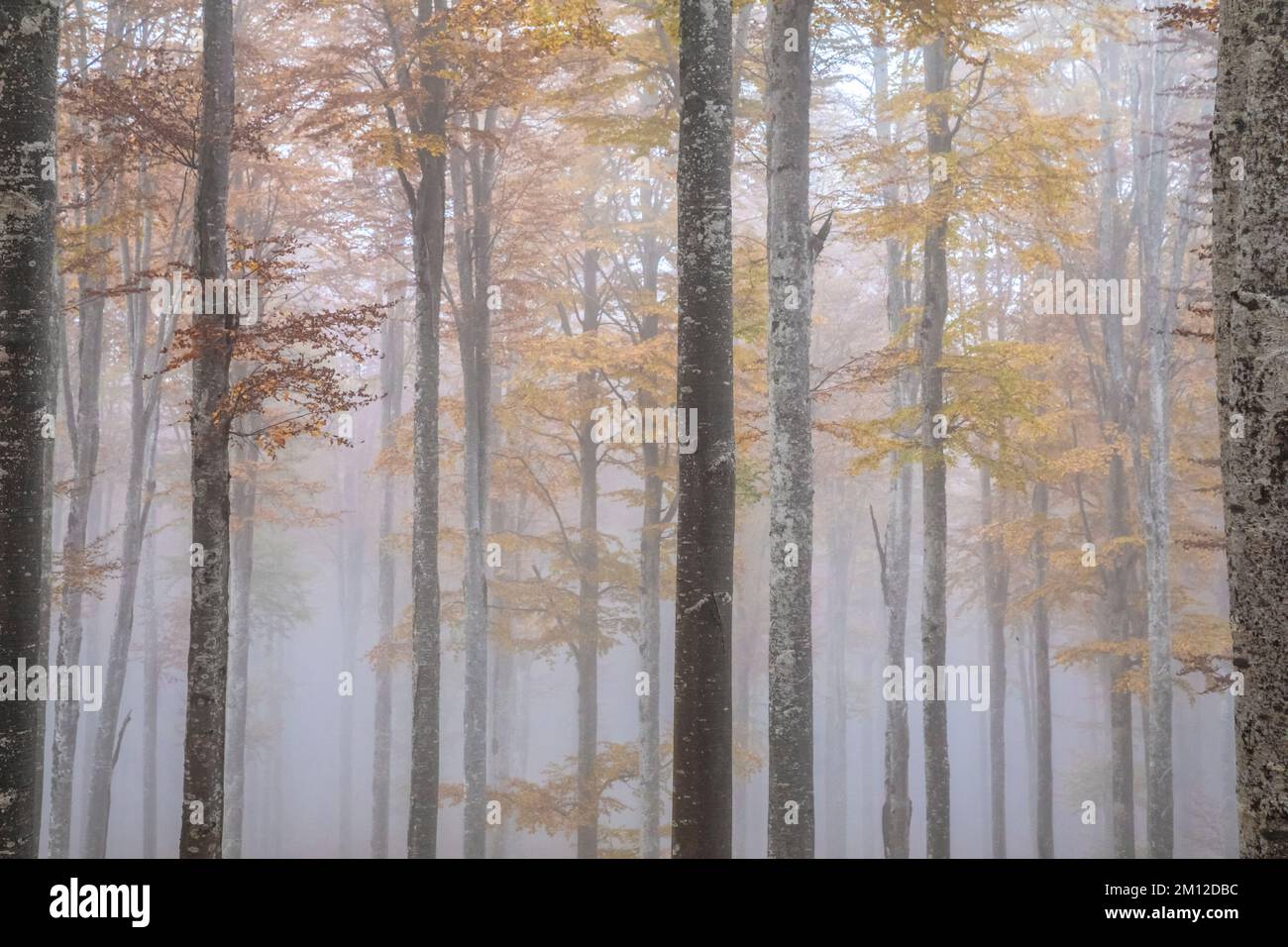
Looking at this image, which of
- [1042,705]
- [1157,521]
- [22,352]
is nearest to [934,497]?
[1157,521]

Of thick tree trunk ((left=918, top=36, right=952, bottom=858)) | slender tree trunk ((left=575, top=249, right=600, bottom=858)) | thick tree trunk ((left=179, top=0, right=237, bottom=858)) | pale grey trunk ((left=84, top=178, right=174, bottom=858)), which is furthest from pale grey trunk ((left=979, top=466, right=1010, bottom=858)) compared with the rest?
pale grey trunk ((left=84, top=178, right=174, bottom=858))

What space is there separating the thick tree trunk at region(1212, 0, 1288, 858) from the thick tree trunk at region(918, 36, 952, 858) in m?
7.97

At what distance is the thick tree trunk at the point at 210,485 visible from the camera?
7.92 m

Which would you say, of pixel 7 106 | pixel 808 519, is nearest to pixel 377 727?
pixel 808 519

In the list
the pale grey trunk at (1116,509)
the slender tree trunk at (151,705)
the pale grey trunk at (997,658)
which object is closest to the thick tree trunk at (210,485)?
the pale grey trunk at (1116,509)

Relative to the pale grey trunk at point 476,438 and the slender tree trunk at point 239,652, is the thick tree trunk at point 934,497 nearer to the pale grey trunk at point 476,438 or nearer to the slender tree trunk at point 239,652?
the pale grey trunk at point 476,438

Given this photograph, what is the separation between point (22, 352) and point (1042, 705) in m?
19.6

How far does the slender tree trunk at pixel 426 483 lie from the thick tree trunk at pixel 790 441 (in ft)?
14.6

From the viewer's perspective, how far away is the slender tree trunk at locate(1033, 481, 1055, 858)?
1914 centimetres

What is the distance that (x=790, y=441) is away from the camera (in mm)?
9453

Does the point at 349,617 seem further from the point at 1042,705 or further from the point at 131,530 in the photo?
the point at 1042,705
